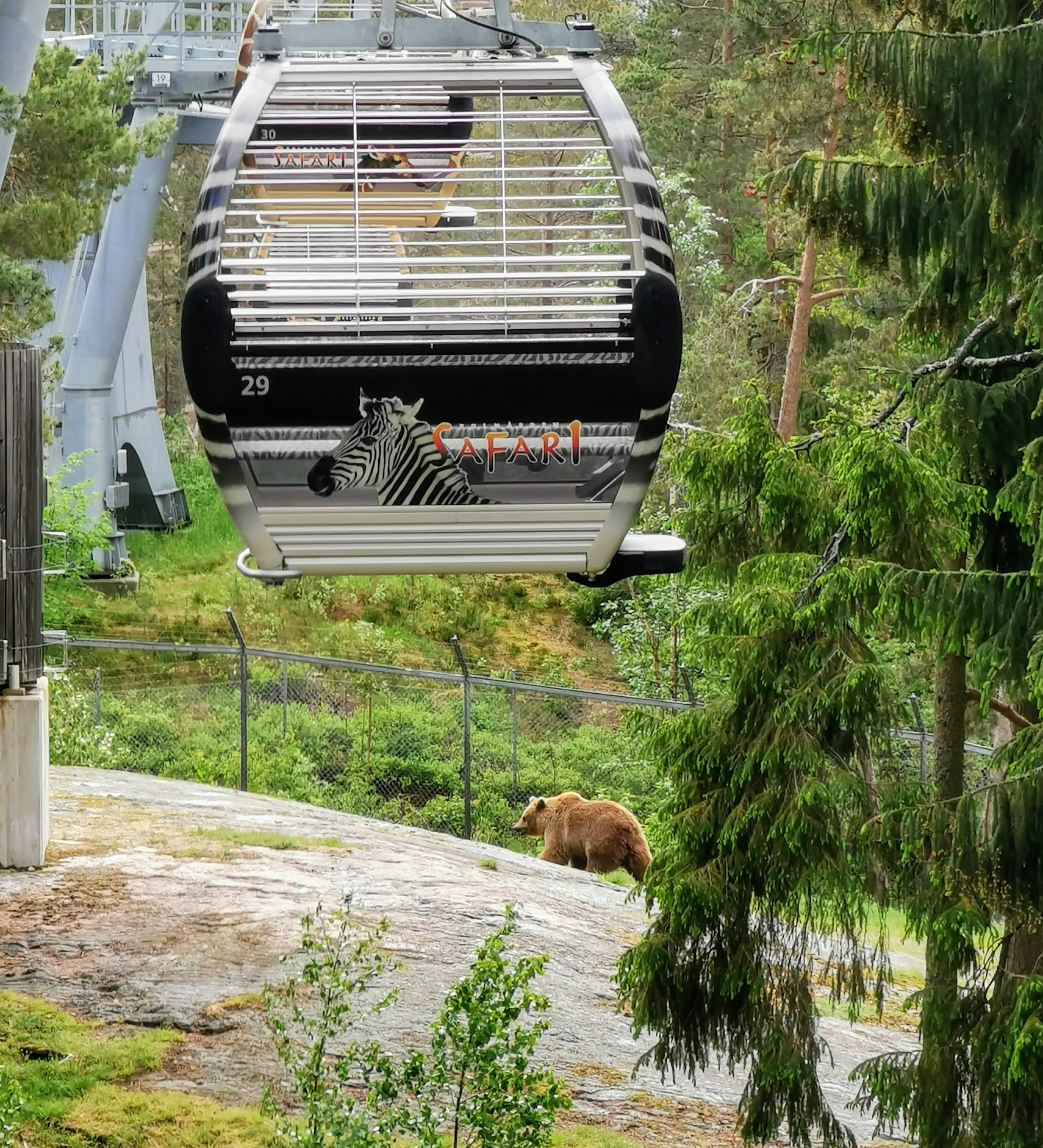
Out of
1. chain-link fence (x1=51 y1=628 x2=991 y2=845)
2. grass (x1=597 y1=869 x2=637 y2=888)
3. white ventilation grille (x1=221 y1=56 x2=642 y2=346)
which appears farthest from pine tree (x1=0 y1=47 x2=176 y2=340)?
white ventilation grille (x1=221 y1=56 x2=642 y2=346)

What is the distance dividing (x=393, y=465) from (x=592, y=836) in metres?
10.5

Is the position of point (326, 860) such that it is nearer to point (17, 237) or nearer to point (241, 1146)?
point (241, 1146)

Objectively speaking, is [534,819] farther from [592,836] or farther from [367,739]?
[367,739]

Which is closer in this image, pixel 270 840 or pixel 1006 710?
pixel 1006 710

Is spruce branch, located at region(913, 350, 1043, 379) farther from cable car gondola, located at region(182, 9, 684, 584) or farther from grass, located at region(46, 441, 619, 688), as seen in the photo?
grass, located at region(46, 441, 619, 688)

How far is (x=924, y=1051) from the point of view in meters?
7.58

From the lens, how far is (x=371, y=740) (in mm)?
19766

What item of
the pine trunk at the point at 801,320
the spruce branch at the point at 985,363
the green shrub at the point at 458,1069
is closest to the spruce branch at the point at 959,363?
the spruce branch at the point at 985,363

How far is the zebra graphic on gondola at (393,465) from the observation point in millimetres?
4348

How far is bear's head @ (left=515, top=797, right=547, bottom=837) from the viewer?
14.9m

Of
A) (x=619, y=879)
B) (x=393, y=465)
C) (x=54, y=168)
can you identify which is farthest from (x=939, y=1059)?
(x=54, y=168)

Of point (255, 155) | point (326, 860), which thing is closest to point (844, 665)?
point (255, 155)

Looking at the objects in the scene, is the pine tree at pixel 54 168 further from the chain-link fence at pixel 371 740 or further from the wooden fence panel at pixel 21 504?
the chain-link fence at pixel 371 740

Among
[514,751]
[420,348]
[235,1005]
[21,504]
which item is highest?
[420,348]
